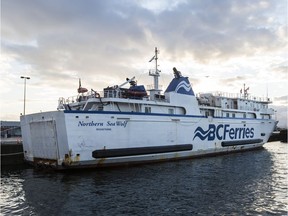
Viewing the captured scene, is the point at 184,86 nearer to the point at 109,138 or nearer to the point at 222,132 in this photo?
the point at 222,132

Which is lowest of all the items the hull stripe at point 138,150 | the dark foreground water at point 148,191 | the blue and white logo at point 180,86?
the dark foreground water at point 148,191

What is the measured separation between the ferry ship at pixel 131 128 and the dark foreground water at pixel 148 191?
4.30ft

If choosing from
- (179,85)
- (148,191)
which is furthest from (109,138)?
(179,85)

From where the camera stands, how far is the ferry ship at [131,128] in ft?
66.8

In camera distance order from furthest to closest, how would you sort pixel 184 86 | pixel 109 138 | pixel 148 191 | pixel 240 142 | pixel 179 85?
1. pixel 240 142
2. pixel 184 86
3. pixel 179 85
4. pixel 109 138
5. pixel 148 191

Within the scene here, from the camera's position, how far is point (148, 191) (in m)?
15.5

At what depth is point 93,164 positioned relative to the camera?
21.0m

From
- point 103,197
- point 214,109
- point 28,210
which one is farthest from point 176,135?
point 28,210

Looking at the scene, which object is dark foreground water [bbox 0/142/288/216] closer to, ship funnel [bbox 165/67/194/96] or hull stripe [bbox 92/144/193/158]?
hull stripe [bbox 92/144/193/158]

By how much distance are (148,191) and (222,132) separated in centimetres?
1793

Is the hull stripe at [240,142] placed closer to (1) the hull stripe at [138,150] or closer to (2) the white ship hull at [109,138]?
(2) the white ship hull at [109,138]

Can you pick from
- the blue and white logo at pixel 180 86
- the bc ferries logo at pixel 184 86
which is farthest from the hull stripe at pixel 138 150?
the bc ferries logo at pixel 184 86

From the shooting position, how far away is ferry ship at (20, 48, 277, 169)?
66.8 feet

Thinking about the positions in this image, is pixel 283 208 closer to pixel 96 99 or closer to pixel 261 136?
pixel 96 99
